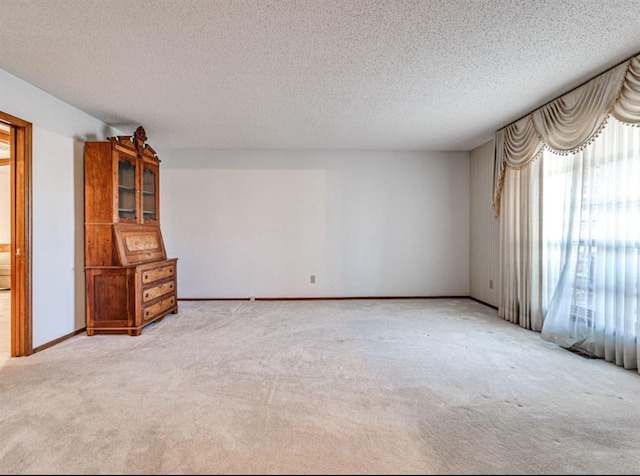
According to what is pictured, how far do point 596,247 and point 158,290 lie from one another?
14.7 feet

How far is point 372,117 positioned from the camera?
3562mm

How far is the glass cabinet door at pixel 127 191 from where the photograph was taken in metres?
3.53

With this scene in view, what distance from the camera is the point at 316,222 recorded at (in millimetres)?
5117

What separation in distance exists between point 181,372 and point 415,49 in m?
2.90

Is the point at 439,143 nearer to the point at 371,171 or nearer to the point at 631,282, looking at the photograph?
the point at 371,171

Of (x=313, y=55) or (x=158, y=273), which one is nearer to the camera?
(x=313, y=55)

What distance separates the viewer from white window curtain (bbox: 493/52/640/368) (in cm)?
243

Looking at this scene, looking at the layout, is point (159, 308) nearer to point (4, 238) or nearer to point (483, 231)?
point (483, 231)

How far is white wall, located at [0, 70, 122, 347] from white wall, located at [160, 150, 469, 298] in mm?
1677

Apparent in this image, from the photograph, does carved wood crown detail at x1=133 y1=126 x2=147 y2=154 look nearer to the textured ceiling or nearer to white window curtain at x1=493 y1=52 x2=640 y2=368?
the textured ceiling

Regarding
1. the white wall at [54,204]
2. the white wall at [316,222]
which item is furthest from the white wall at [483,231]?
the white wall at [54,204]

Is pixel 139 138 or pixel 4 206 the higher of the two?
pixel 139 138

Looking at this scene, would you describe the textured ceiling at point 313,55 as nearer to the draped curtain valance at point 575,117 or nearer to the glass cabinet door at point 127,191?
the draped curtain valance at point 575,117

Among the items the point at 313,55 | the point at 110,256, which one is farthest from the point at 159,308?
the point at 313,55
